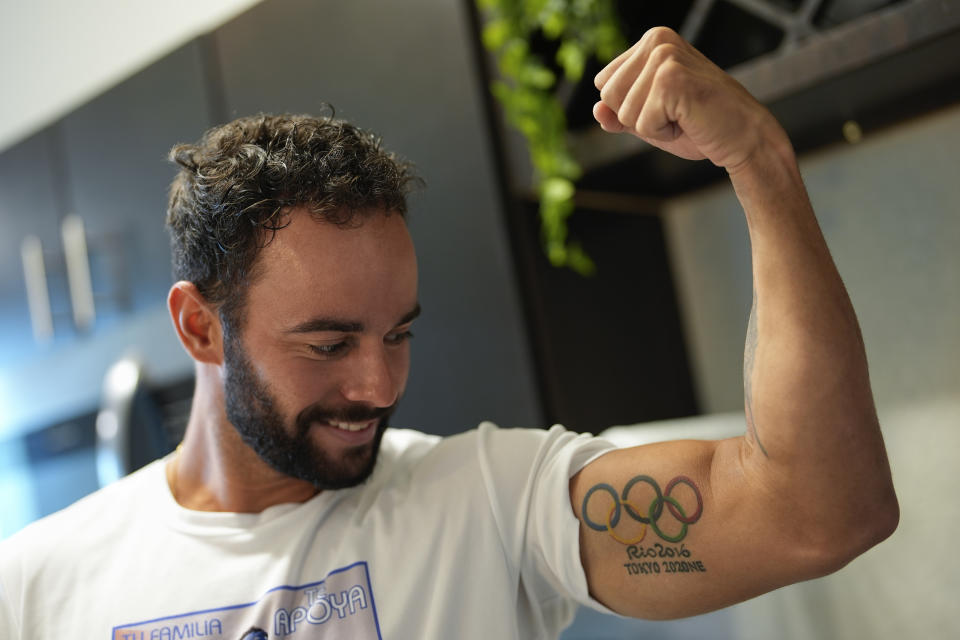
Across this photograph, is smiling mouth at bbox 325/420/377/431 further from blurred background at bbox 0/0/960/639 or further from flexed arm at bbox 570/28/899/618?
blurred background at bbox 0/0/960/639

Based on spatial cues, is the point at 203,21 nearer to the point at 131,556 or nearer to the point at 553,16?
the point at 553,16

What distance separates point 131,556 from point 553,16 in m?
0.99

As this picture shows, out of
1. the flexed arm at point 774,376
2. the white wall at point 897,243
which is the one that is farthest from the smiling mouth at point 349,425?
the white wall at point 897,243

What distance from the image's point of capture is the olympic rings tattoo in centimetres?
85

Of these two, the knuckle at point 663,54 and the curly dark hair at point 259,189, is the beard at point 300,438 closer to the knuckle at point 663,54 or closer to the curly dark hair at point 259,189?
the curly dark hair at point 259,189

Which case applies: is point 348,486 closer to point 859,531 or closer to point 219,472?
point 219,472

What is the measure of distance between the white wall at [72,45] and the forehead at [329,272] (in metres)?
1.40

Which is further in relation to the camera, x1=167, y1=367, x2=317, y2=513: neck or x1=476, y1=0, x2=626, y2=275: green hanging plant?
x1=476, y1=0, x2=626, y2=275: green hanging plant

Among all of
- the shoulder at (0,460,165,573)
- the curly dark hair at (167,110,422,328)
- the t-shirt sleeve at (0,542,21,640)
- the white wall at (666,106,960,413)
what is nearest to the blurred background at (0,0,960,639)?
the white wall at (666,106,960,413)

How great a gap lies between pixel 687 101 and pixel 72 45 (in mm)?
2436

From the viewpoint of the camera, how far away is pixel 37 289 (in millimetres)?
2295

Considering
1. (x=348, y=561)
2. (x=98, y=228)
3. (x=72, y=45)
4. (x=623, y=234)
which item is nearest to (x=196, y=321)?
(x=348, y=561)

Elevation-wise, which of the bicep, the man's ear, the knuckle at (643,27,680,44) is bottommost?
the bicep

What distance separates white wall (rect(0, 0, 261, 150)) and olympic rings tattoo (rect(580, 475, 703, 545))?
1.74m
